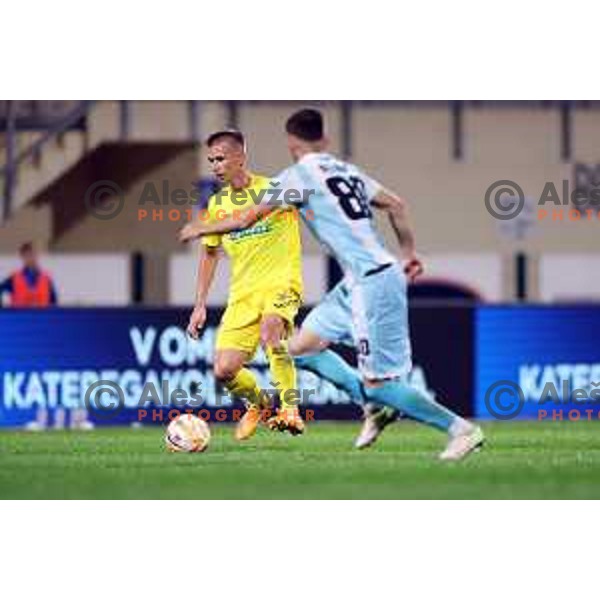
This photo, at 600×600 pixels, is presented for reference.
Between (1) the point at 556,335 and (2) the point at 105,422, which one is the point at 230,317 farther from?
(1) the point at 556,335

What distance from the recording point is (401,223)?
44.4ft

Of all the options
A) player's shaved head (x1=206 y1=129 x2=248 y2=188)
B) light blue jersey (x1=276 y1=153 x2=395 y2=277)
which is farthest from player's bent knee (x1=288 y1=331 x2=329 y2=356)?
player's shaved head (x1=206 y1=129 x2=248 y2=188)

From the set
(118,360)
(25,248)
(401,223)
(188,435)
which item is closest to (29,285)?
(25,248)

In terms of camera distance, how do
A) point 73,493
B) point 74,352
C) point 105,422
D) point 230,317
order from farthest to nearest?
point 74,352, point 105,422, point 230,317, point 73,493

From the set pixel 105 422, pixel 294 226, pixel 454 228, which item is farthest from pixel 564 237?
pixel 105 422

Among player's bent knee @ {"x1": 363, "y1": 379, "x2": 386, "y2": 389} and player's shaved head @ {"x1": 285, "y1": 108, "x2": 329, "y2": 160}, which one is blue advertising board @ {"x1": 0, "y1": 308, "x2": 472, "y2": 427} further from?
player's shaved head @ {"x1": 285, "y1": 108, "x2": 329, "y2": 160}

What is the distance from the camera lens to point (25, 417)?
15625mm

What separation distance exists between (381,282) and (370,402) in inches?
27.6

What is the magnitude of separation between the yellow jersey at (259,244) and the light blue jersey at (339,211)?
0.52ft

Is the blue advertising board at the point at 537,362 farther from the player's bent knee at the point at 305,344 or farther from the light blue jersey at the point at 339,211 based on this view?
the light blue jersey at the point at 339,211

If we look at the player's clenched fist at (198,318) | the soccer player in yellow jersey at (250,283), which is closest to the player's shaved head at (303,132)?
the soccer player in yellow jersey at (250,283)

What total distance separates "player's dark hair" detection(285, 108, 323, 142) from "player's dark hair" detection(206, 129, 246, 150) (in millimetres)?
283

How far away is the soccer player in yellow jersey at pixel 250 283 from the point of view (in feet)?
44.7

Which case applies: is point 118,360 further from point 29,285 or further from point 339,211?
point 339,211
